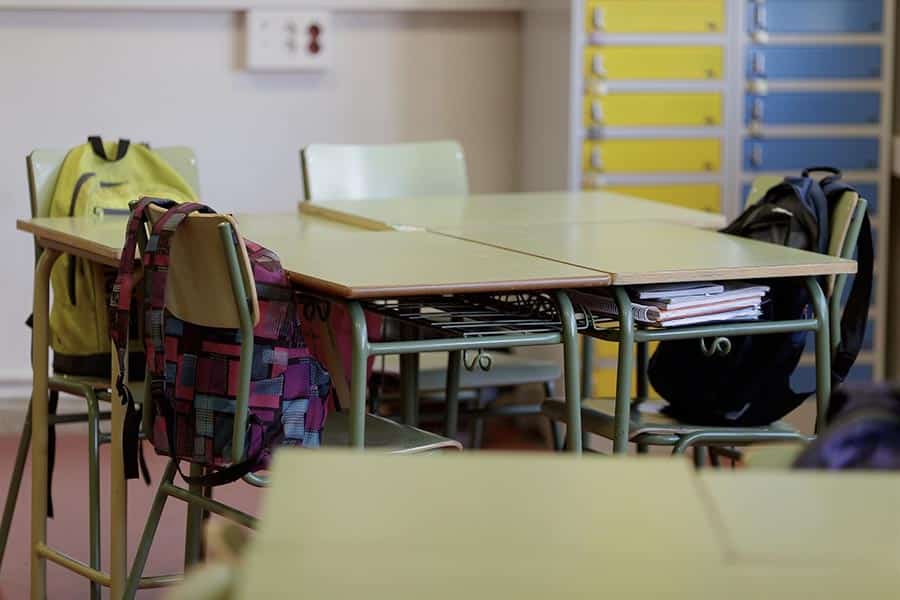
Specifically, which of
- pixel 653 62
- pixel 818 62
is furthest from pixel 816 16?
pixel 653 62

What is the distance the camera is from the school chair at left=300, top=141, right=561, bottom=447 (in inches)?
139

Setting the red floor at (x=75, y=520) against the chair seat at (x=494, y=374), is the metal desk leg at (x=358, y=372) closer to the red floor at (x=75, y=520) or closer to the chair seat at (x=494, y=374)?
the red floor at (x=75, y=520)

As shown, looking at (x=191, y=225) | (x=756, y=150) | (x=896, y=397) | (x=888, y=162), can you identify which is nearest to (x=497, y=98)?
(x=756, y=150)

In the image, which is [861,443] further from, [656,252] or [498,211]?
[498,211]

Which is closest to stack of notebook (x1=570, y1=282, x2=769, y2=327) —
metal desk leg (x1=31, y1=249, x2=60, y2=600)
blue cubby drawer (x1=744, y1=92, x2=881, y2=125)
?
metal desk leg (x1=31, y1=249, x2=60, y2=600)

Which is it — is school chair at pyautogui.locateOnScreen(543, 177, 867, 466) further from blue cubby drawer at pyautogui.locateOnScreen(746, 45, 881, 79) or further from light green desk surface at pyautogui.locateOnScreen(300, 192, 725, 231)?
blue cubby drawer at pyautogui.locateOnScreen(746, 45, 881, 79)

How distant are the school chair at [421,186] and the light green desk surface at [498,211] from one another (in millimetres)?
118

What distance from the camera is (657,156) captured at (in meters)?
4.45

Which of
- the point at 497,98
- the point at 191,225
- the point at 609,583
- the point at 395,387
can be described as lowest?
the point at 395,387

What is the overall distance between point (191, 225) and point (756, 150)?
A: 2.55 metres

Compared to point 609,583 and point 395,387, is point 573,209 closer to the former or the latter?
point 395,387

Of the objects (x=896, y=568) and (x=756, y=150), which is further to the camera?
(x=756, y=150)

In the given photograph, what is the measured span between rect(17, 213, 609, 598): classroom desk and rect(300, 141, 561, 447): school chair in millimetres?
191

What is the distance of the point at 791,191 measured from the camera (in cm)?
295
